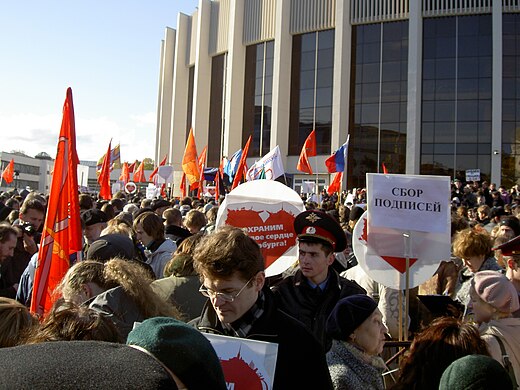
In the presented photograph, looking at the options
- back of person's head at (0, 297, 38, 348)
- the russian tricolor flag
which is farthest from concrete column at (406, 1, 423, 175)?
back of person's head at (0, 297, 38, 348)

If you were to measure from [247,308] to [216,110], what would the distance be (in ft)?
142

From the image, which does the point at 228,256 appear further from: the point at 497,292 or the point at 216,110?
the point at 216,110

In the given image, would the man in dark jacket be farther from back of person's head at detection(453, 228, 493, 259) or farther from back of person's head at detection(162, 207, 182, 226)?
back of person's head at detection(162, 207, 182, 226)

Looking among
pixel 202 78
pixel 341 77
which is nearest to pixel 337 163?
pixel 341 77

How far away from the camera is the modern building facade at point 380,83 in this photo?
35.5 m

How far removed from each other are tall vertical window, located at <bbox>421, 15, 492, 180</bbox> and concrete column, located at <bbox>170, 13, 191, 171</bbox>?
70.0ft

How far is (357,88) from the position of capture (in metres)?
38.1

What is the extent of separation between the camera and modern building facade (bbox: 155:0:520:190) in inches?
1396

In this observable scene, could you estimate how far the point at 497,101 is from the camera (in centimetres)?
3469

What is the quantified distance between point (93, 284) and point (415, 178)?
8.71 feet

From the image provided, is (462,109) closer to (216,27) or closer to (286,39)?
(286,39)

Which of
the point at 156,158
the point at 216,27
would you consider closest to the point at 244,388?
the point at 216,27

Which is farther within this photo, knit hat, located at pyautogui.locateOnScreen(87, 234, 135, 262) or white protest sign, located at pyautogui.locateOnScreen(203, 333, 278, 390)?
knit hat, located at pyautogui.locateOnScreen(87, 234, 135, 262)

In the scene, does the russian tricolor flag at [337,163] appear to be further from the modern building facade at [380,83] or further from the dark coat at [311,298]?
the modern building facade at [380,83]
